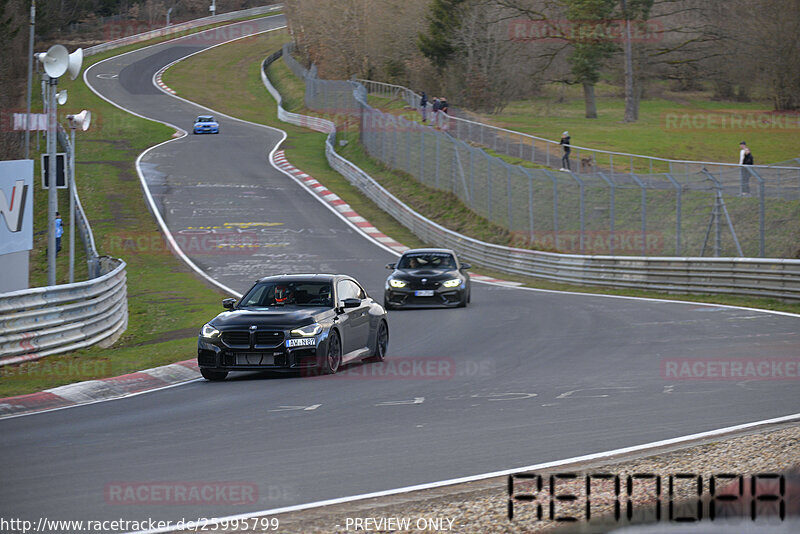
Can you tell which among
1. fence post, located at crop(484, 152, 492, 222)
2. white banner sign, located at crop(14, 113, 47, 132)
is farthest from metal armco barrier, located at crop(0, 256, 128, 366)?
fence post, located at crop(484, 152, 492, 222)

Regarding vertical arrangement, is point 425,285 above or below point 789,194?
below

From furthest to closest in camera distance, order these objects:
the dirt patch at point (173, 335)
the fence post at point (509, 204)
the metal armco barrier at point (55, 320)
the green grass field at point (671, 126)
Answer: the green grass field at point (671, 126)
the fence post at point (509, 204)
the dirt patch at point (173, 335)
the metal armco barrier at point (55, 320)

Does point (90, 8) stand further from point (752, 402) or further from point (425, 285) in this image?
point (752, 402)

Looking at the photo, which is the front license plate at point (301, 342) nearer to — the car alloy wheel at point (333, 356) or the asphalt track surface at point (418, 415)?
the car alloy wheel at point (333, 356)

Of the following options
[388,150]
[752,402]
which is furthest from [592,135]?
[752,402]

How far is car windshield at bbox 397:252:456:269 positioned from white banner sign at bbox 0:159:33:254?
9379mm

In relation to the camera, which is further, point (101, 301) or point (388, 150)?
point (388, 150)

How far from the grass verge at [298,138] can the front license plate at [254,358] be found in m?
13.1

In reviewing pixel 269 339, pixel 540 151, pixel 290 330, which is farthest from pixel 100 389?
pixel 540 151

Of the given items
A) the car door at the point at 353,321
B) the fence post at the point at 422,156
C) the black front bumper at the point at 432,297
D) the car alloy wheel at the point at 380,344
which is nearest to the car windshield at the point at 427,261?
the black front bumper at the point at 432,297

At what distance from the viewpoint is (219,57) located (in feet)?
348

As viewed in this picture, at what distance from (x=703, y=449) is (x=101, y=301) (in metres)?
13.4

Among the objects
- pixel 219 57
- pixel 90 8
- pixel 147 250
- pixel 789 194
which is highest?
pixel 90 8

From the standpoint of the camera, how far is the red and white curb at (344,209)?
114 feet
